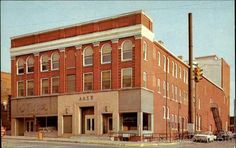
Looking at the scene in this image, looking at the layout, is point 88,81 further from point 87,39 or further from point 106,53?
point 87,39

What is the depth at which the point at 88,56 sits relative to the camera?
49781 mm

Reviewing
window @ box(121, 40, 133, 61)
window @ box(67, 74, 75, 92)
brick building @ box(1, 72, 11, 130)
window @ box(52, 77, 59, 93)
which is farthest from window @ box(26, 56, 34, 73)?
window @ box(121, 40, 133, 61)

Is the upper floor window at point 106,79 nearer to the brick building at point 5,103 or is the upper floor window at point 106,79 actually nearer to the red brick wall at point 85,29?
the red brick wall at point 85,29

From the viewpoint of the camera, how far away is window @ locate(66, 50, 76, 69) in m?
51.0

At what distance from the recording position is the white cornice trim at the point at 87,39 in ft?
150

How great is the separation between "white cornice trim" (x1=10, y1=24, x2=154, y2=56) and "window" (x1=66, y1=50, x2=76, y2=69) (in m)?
0.96

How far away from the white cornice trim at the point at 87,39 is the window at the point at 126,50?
936 mm

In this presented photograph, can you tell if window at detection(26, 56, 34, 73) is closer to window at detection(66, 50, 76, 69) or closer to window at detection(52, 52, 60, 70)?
window at detection(52, 52, 60, 70)

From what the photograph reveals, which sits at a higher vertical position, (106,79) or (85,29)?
(85,29)

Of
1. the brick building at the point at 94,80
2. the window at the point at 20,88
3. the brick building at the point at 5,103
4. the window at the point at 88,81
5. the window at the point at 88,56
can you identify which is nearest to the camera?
the brick building at the point at 94,80

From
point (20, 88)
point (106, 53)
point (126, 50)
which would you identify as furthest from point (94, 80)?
point (20, 88)

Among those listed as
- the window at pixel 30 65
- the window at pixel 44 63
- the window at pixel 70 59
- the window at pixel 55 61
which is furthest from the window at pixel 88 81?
the window at pixel 30 65

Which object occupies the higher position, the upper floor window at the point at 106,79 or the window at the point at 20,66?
the window at the point at 20,66

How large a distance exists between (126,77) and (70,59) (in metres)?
8.80
